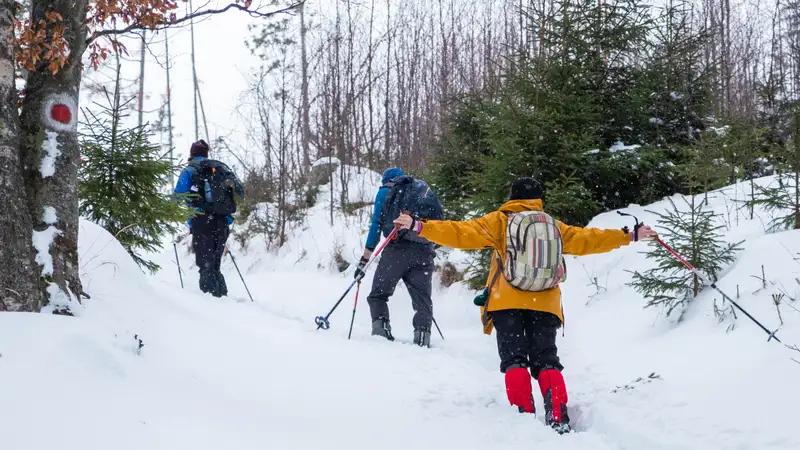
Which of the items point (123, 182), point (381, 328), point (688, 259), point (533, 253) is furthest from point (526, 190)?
point (123, 182)

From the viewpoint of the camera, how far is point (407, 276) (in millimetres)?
6609

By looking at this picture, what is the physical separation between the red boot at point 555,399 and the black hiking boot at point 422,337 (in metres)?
2.52

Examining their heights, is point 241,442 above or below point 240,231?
below

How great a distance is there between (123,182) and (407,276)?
11.1 ft

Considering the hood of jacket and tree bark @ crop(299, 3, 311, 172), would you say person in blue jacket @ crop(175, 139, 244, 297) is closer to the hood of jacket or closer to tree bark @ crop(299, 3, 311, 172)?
the hood of jacket

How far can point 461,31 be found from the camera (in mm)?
23594

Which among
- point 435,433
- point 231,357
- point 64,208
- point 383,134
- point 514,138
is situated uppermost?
point 383,134

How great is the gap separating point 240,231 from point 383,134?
673cm

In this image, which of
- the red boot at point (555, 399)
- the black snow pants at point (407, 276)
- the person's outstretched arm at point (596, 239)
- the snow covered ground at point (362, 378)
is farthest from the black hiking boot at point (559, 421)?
the black snow pants at point (407, 276)

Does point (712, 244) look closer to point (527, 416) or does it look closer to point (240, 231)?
point (527, 416)

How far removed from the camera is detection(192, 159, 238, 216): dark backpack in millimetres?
7617

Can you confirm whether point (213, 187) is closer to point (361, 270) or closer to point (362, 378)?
point (361, 270)

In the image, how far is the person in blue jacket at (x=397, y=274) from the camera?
6.48 meters

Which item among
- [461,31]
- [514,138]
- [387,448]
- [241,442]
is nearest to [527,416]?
[387,448]
